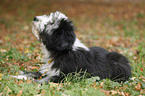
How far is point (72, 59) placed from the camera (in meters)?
3.79

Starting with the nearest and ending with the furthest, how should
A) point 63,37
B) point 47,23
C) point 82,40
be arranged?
point 63,37 → point 47,23 → point 82,40

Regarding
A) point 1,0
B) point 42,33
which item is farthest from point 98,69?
point 1,0

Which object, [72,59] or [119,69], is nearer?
[72,59]

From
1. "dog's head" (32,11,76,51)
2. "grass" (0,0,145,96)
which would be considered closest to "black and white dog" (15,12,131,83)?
"dog's head" (32,11,76,51)

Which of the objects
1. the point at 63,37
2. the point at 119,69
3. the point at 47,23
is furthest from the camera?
the point at 119,69

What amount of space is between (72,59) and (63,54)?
22cm

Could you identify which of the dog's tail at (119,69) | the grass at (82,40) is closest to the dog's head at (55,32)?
the grass at (82,40)

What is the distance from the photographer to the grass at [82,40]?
10.9 feet

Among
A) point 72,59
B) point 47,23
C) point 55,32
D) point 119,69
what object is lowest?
point 119,69

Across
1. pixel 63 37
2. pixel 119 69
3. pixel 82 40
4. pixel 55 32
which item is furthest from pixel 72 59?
pixel 82 40

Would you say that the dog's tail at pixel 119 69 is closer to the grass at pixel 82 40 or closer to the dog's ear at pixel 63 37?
the grass at pixel 82 40

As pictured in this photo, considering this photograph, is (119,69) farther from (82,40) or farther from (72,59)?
(82,40)

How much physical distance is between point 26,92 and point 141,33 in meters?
7.87

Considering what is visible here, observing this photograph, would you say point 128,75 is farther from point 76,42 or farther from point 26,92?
point 26,92
